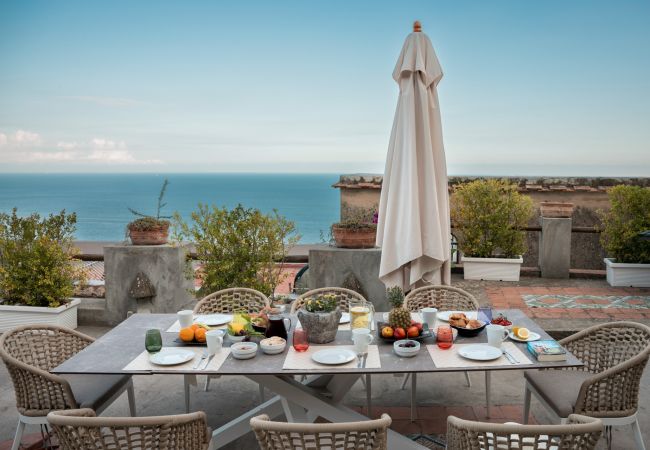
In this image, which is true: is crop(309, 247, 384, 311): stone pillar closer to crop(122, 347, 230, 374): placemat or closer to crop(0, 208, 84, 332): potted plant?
crop(122, 347, 230, 374): placemat

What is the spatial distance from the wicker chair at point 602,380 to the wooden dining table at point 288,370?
199 millimetres

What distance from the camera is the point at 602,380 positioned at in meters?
2.51

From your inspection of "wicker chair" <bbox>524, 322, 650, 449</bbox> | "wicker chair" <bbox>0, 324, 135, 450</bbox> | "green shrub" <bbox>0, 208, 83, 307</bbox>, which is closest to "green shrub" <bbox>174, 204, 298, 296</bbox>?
"green shrub" <bbox>0, 208, 83, 307</bbox>

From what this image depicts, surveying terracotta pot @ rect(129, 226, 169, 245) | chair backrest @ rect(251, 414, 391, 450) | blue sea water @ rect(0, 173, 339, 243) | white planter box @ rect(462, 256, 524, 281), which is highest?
terracotta pot @ rect(129, 226, 169, 245)

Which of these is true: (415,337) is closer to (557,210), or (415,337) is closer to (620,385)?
(620,385)

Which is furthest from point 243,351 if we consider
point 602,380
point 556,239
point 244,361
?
point 556,239

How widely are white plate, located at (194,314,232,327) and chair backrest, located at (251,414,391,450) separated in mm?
1318

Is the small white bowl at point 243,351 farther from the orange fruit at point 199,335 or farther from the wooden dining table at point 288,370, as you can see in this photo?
the orange fruit at point 199,335

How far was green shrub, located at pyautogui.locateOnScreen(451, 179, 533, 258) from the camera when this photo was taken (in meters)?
6.80

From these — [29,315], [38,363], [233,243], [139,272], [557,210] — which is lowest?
[29,315]

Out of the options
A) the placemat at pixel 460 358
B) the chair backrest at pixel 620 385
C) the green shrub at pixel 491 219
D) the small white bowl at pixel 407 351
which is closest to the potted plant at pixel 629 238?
the green shrub at pixel 491 219

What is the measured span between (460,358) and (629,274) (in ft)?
15.7

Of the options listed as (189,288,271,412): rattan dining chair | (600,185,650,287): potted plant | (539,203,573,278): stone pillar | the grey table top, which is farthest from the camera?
(539,203,573,278): stone pillar

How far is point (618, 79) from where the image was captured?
11.0 m
